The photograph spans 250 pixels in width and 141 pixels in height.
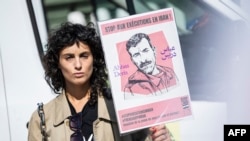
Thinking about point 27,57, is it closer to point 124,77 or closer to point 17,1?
point 17,1

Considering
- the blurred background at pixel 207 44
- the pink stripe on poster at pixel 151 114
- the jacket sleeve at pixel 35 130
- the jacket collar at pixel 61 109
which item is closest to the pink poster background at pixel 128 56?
the pink stripe on poster at pixel 151 114

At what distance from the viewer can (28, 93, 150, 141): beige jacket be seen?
5.34ft

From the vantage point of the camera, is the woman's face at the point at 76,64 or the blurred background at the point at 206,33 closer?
the woman's face at the point at 76,64

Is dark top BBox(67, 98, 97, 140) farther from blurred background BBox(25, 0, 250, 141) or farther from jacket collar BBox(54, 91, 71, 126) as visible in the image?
blurred background BBox(25, 0, 250, 141)

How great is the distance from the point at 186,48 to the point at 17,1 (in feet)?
2.75

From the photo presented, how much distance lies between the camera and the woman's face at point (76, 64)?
1.62 meters

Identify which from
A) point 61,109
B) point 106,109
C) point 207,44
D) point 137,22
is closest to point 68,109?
point 61,109

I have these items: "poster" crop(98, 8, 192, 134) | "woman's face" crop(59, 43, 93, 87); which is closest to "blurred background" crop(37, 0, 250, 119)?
"poster" crop(98, 8, 192, 134)

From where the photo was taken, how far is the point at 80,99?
5.52 ft

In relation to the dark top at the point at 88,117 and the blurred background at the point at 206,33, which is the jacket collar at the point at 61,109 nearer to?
the dark top at the point at 88,117

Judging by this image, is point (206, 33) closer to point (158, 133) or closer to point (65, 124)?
point (158, 133)

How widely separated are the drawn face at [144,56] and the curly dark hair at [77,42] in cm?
13

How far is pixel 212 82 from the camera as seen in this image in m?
2.16

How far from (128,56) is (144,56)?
0.06 metres
